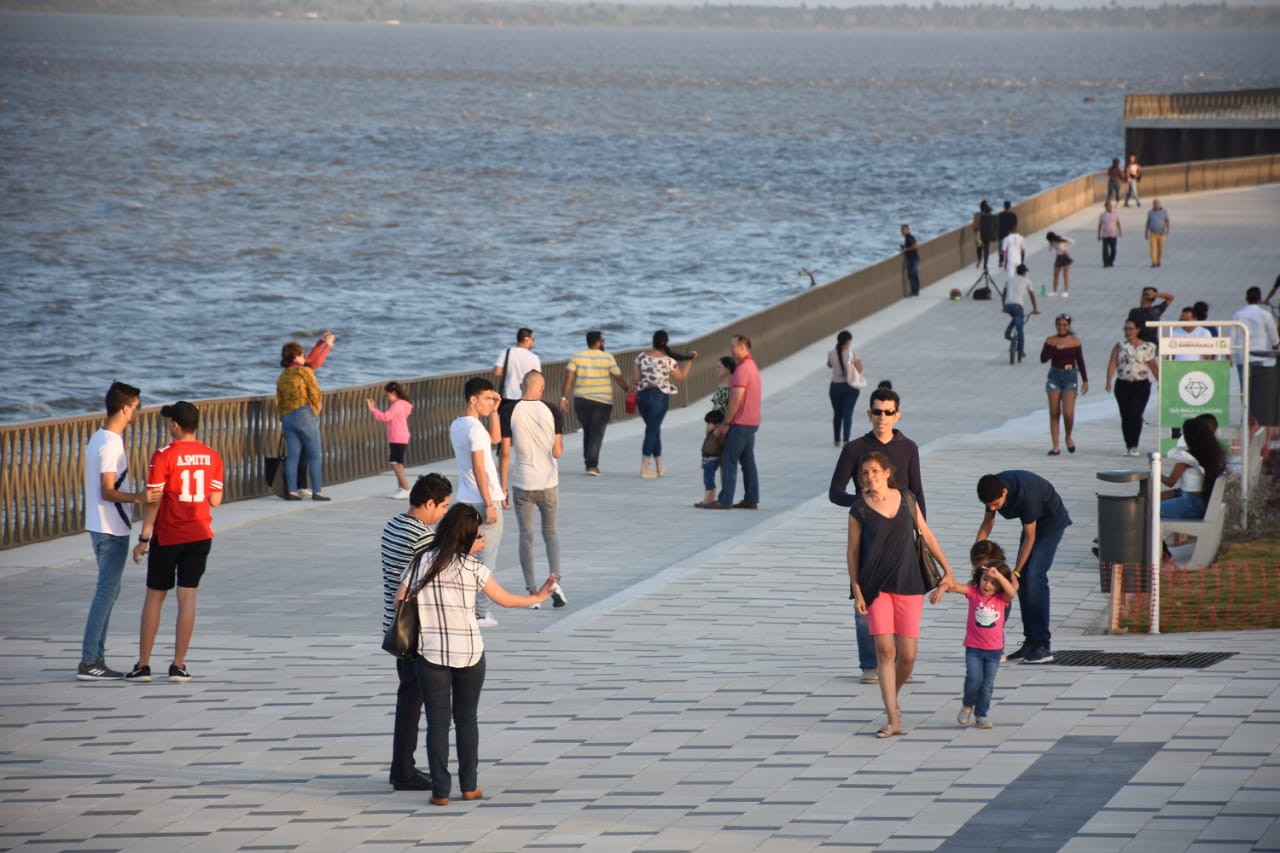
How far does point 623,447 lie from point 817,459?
232 cm

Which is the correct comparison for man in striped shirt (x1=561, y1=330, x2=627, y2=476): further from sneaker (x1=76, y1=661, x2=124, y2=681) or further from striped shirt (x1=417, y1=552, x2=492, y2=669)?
striped shirt (x1=417, y1=552, x2=492, y2=669)

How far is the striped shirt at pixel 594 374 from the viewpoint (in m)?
18.7

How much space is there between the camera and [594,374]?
18.7 metres

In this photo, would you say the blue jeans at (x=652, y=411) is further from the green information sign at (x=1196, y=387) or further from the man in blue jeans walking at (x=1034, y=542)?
the man in blue jeans walking at (x=1034, y=542)

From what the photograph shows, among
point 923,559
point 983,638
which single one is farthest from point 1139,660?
point 923,559

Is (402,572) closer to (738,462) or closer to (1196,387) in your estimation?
(1196,387)

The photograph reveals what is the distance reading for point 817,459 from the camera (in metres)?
20.8

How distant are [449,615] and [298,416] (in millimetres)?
9665

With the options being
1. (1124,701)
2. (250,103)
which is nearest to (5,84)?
(250,103)

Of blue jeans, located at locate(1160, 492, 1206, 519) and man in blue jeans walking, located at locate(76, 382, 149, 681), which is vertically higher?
man in blue jeans walking, located at locate(76, 382, 149, 681)

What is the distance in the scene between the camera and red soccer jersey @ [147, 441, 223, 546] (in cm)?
1018

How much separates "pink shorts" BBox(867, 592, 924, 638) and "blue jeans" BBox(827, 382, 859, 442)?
38.8ft

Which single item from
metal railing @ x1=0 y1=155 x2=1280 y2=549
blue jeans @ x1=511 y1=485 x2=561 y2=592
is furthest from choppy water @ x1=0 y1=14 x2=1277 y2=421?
blue jeans @ x1=511 y1=485 x2=561 y2=592

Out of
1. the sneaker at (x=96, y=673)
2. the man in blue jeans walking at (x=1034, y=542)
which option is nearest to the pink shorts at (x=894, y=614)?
the man in blue jeans walking at (x=1034, y=542)
